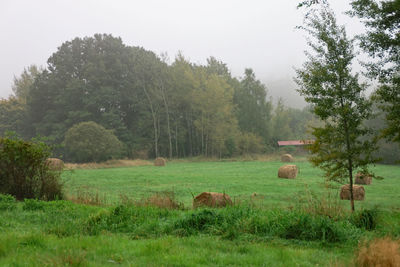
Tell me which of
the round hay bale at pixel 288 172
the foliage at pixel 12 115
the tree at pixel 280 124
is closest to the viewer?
the round hay bale at pixel 288 172

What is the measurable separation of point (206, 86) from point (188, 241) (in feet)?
177

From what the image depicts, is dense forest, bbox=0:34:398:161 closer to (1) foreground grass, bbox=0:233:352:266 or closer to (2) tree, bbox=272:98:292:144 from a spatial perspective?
(2) tree, bbox=272:98:292:144

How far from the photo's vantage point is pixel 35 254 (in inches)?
203

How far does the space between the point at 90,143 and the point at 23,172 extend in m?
33.6

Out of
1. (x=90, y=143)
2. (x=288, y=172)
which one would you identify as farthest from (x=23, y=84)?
(x=288, y=172)

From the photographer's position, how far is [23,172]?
12070 mm

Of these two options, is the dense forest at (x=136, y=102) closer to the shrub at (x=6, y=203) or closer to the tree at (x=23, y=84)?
the tree at (x=23, y=84)

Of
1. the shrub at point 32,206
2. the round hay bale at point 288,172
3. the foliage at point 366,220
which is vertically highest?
the shrub at point 32,206

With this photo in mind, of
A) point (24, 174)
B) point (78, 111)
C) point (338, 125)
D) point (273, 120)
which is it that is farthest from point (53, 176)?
point (273, 120)

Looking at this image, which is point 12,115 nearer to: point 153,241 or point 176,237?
point 176,237

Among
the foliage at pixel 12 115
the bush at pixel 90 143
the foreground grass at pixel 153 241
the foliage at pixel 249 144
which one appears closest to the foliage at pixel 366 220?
the foreground grass at pixel 153 241

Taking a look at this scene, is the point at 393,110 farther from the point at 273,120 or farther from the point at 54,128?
the point at 273,120

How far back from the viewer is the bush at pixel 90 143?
44.8 metres

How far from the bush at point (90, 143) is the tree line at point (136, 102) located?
31.4ft
